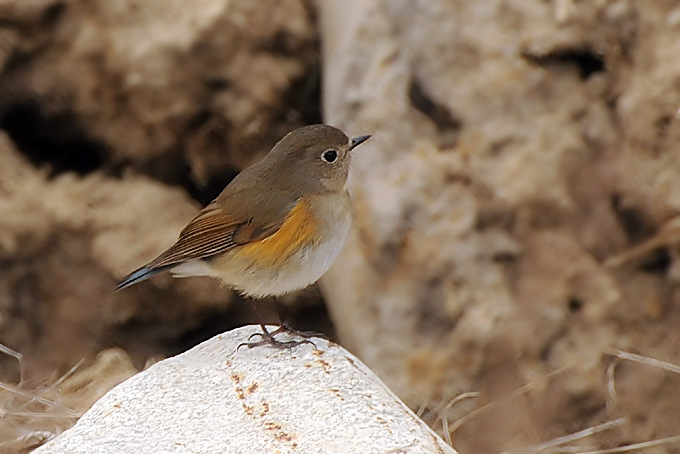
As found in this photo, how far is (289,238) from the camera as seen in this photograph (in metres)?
3.99

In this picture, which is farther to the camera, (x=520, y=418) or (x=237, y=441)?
(x=520, y=418)

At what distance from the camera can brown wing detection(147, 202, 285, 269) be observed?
409 cm

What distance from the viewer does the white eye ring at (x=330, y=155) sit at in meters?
4.19

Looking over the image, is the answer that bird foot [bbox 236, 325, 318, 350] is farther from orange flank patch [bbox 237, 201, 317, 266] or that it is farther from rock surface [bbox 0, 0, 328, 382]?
rock surface [bbox 0, 0, 328, 382]

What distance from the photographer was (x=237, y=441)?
10.5 feet

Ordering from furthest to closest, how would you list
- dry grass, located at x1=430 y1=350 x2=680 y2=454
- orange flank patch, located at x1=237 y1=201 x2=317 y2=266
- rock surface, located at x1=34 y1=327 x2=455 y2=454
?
1. dry grass, located at x1=430 y1=350 x2=680 y2=454
2. orange flank patch, located at x1=237 y1=201 x2=317 y2=266
3. rock surface, located at x1=34 y1=327 x2=455 y2=454

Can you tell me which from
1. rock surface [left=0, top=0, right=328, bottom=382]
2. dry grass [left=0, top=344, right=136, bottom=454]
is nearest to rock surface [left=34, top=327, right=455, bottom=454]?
dry grass [left=0, top=344, right=136, bottom=454]

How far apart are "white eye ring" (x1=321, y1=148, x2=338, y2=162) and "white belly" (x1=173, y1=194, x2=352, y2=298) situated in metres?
0.17

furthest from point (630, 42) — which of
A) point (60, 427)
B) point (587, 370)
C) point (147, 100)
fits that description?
point (60, 427)

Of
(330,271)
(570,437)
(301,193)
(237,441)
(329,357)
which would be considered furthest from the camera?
(330,271)

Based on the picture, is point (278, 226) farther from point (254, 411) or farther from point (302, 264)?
point (254, 411)

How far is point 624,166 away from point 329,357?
2.09 metres

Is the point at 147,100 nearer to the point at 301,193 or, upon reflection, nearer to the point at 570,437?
the point at 301,193

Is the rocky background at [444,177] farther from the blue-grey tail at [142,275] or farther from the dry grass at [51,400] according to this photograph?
the blue-grey tail at [142,275]
